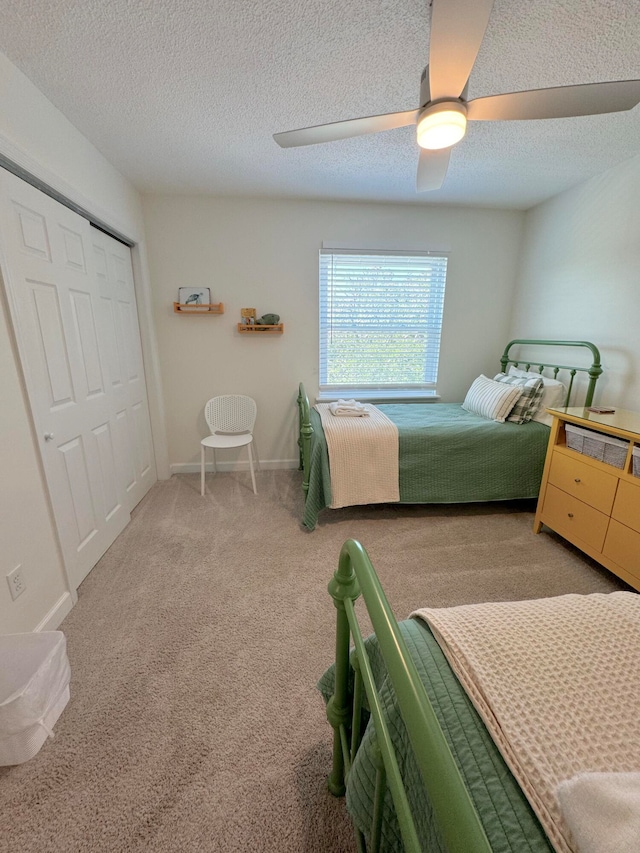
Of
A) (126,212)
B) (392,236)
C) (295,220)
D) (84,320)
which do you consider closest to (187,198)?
(126,212)

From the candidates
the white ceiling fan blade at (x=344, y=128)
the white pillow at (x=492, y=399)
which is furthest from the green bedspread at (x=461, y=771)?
the white pillow at (x=492, y=399)

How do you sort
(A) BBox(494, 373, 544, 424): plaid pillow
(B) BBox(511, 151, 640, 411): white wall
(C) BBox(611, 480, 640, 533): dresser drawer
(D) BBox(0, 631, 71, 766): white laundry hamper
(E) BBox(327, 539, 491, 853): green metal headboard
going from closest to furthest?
(E) BBox(327, 539, 491, 853): green metal headboard < (D) BBox(0, 631, 71, 766): white laundry hamper < (C) BBox(611, 480, 640, 533): dresser drawer < (B) BBox(511, 151, 640, 411): white wall < (A) BBox(494, 373, 544, 424): plaid pillow

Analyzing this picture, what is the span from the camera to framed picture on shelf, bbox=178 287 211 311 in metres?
2.96

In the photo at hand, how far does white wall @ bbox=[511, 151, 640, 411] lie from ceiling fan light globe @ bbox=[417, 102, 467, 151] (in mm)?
1772

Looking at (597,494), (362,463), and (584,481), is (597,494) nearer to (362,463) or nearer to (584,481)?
(584,481)

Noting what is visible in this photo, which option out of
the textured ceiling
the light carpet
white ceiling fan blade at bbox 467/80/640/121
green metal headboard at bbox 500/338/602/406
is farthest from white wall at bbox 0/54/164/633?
green metal headboard at bbox 500/338/602/406

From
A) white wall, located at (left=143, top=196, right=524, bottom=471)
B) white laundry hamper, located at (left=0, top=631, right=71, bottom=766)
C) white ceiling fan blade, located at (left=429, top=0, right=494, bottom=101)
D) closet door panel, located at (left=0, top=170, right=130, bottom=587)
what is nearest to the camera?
white ceiling fan blade, located at (left=429, top=0, right=494, bottom=101)

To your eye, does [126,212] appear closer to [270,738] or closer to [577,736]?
[270,738]

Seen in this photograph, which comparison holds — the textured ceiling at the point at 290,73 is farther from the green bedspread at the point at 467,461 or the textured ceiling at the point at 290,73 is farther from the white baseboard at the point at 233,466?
the white baseboard at the point at 233,466

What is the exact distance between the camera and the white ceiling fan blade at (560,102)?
45.5 inches

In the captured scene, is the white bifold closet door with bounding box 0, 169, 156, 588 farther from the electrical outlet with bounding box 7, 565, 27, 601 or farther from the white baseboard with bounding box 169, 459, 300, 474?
the white baseboard with bounding box 169, 459, 300, 474

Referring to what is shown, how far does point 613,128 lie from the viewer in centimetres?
189

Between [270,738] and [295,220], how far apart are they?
11.2 ft

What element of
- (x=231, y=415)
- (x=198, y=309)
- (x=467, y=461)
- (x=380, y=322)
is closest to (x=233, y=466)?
(x=231, y=415)
